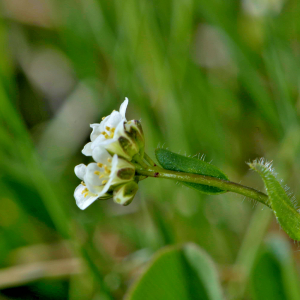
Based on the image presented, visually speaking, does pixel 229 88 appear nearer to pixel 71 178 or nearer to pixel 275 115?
pixel 275 115

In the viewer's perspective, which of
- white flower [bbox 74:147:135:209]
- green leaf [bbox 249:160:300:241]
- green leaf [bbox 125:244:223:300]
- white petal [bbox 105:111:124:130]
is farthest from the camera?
green leaf [bbox 125:244:223:300]

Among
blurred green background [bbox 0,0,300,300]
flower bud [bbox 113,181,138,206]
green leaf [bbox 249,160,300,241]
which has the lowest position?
green leaf [bbox 249,160,300,241]

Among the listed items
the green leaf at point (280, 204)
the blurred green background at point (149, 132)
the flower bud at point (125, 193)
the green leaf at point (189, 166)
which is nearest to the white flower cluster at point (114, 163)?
the flower bud at point (125, 193)

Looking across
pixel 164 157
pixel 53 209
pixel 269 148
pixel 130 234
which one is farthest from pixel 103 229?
pixel 164 157

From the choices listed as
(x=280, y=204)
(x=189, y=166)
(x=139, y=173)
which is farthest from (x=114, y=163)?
(x=280, y=204)

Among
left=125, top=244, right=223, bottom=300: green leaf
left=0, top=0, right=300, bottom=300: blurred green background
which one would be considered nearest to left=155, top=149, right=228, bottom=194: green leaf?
left=125, top=244, right=223, bottom=300: green leaf

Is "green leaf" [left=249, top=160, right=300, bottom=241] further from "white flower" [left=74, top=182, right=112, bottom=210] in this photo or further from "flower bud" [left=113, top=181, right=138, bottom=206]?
"white flower" [left=74, top=182, right=112, bottom=210]

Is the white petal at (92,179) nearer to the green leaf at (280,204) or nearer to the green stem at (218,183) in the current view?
the green stem at (218,183)
